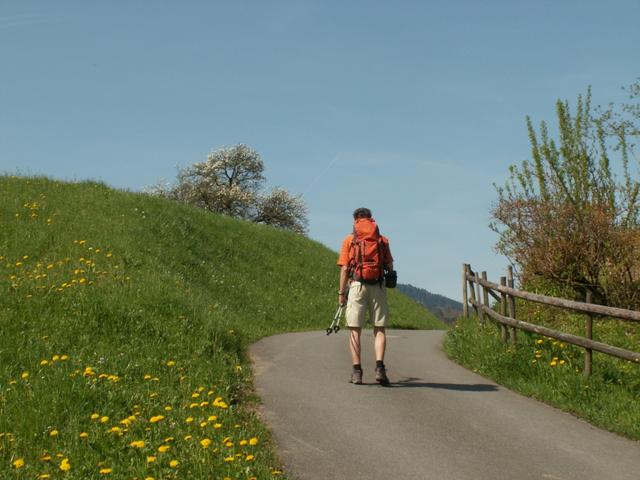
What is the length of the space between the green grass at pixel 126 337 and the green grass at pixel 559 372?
4.29 meters

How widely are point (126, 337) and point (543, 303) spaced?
7.35 metres

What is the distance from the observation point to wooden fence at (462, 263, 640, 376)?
381 inches

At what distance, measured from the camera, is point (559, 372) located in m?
10.7

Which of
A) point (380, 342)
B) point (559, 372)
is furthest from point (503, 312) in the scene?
point (380, 342)

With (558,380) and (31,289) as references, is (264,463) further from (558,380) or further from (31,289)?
(31,289)

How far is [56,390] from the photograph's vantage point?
7.91 meters

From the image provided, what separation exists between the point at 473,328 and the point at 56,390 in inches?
375

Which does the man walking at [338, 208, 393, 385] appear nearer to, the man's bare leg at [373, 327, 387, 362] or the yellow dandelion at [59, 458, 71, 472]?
the man's bare leg at [373, 327, 387, 362]

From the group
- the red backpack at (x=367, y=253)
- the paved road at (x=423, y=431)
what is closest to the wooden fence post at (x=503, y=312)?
the paved road at (x=423, y=431)

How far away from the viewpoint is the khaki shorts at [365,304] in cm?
1014

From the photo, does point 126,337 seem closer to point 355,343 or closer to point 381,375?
point 355,343

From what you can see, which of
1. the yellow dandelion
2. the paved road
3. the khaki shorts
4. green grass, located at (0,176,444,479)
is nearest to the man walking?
the khaki shorts

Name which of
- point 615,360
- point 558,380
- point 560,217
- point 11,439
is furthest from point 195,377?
point 560,217

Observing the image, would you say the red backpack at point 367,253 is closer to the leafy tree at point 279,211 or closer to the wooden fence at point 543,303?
the wooden fence at point 543,303
